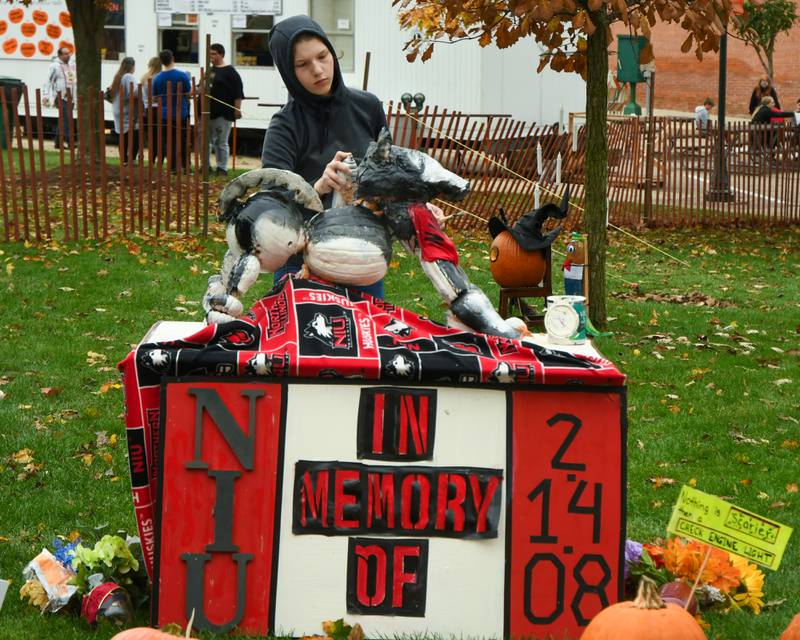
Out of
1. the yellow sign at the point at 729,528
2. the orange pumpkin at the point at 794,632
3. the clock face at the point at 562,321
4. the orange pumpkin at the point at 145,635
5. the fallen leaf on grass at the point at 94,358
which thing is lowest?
the fallen leaf on grass at the point at 94,358

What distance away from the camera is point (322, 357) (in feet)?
11.1

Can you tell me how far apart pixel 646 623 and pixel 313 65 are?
2.01 meters

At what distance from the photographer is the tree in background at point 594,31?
25.5ft

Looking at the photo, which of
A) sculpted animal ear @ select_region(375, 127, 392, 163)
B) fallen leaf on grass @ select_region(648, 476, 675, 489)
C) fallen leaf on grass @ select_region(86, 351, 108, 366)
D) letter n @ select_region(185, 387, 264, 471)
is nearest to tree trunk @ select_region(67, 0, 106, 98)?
fallen leaf on grass @ select_region(86, 351, 108, 366)

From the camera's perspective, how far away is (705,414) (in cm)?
652

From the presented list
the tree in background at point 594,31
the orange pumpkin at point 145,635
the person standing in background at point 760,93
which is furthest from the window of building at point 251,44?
the orange pumpkin at point 145,635

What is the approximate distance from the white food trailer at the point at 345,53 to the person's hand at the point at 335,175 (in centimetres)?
1555

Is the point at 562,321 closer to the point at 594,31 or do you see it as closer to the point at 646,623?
the point at 646,623

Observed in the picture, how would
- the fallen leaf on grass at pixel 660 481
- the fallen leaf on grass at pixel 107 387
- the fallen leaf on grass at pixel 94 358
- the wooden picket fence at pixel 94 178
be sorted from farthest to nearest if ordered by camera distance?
1. the wooden picket fence at pixel 94 178
2. the fallen leaf on grass at pixel 94 358
3. the fallen leaf on grass at pixel 107 387
4. the fallen leaf on grass at pixel 660 481

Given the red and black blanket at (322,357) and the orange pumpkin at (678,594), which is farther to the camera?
the orange pumpkin at (678,594)

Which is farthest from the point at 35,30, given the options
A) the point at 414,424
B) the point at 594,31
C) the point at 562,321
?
the point at 414,424

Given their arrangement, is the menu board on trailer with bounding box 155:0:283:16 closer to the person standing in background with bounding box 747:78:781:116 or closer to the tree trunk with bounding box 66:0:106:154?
the tree trunk with bounding box 66:0:106:154

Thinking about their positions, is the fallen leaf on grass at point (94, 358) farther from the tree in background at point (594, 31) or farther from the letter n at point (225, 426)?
the letter n at point (225, 426)

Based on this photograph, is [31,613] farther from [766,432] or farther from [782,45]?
[782,45]
